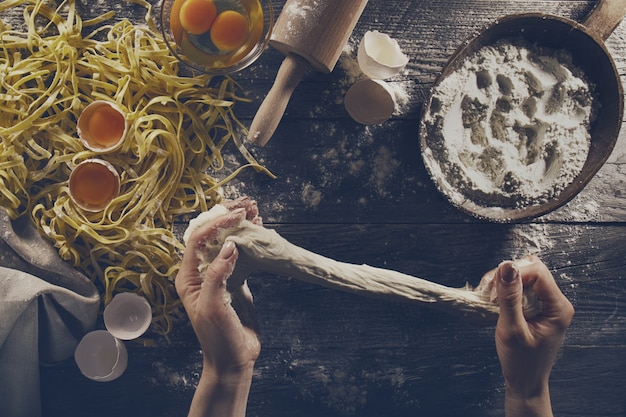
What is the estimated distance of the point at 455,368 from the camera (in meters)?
1.39

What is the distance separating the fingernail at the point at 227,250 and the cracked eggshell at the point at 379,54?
565mm

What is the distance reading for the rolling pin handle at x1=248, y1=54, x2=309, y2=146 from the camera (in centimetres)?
122

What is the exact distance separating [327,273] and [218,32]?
63cm

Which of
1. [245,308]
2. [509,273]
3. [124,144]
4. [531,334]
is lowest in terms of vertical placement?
[245,308]

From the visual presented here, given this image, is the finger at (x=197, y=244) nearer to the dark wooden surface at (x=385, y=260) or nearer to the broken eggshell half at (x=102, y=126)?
the dark wooden surface at (x=385, y=260)

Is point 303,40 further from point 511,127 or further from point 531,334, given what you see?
point 531,334

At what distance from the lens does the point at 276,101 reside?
1223mm

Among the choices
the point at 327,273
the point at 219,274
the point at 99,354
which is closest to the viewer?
the point at 219,274

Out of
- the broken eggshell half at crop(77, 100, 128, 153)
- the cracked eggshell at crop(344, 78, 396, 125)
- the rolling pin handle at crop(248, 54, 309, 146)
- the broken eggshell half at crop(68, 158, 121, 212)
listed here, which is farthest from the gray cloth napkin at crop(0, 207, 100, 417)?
the cracked eggshell at crop(344, 78, 396, 125)

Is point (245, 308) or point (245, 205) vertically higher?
point (245, 205)

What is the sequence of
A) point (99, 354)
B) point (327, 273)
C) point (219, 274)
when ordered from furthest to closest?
point (99, 354), point (327, 273), point (219, 274)

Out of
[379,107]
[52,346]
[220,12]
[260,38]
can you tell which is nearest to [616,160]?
[379,107]

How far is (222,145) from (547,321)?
92 centimetres

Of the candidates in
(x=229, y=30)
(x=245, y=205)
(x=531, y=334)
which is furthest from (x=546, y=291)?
(x=229, y=30)
